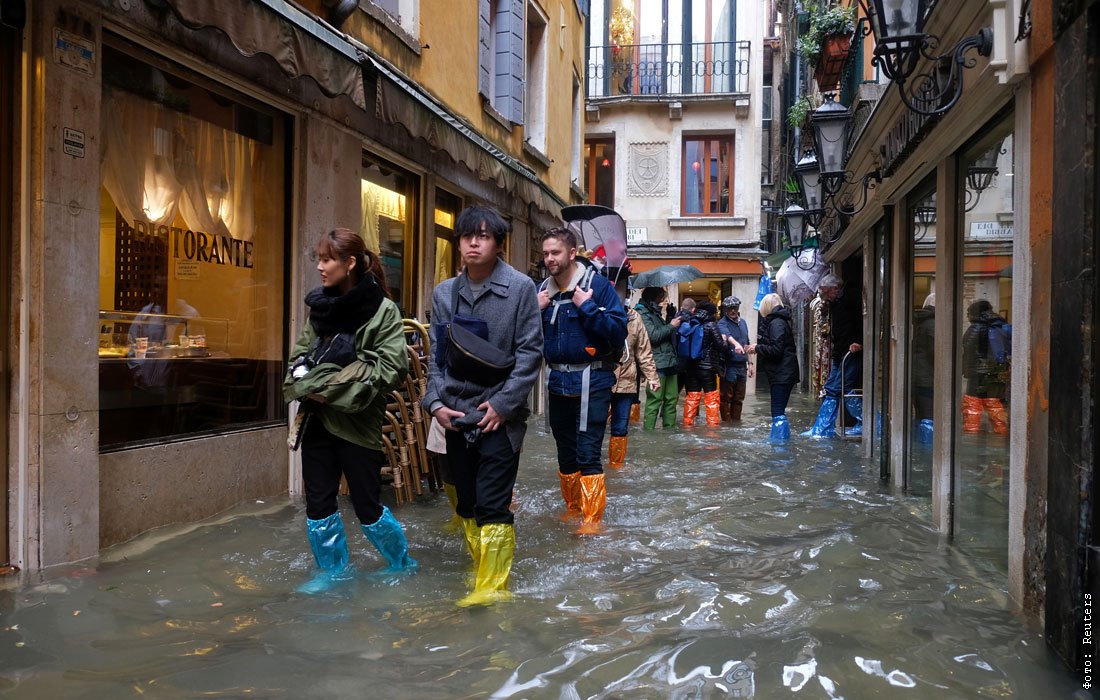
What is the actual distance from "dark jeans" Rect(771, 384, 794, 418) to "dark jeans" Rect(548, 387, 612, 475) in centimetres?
571

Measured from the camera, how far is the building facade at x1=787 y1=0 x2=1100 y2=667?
3020 mm

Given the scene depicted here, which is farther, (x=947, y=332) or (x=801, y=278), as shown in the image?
(x=801, y=278)

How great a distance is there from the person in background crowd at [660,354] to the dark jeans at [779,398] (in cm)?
Result: 150

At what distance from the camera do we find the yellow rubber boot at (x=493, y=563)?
3855mm

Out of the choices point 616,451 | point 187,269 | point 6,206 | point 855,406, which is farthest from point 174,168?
point 855,406

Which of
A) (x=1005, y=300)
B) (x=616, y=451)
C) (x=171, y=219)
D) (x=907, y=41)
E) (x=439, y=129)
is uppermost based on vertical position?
(x=439, y=129)

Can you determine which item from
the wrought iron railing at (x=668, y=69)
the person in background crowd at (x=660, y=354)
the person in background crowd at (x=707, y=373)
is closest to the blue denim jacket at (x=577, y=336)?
the person in background crowd at (x=660, y=354)

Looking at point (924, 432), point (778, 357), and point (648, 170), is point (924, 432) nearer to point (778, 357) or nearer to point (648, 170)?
point (778, 357)

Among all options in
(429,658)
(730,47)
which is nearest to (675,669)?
(429,658)

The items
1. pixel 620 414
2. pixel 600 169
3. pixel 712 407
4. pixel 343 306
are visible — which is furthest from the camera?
pixel 600 169

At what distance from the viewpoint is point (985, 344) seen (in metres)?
4.61

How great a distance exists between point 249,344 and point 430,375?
279 centimetres

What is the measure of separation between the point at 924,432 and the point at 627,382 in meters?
3.16

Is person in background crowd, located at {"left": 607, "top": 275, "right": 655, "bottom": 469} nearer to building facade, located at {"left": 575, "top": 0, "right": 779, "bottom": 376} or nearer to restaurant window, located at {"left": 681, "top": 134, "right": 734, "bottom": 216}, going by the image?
building facade, located at {"left": 575, "top": 0, "right": 779, "bottom": 376}
